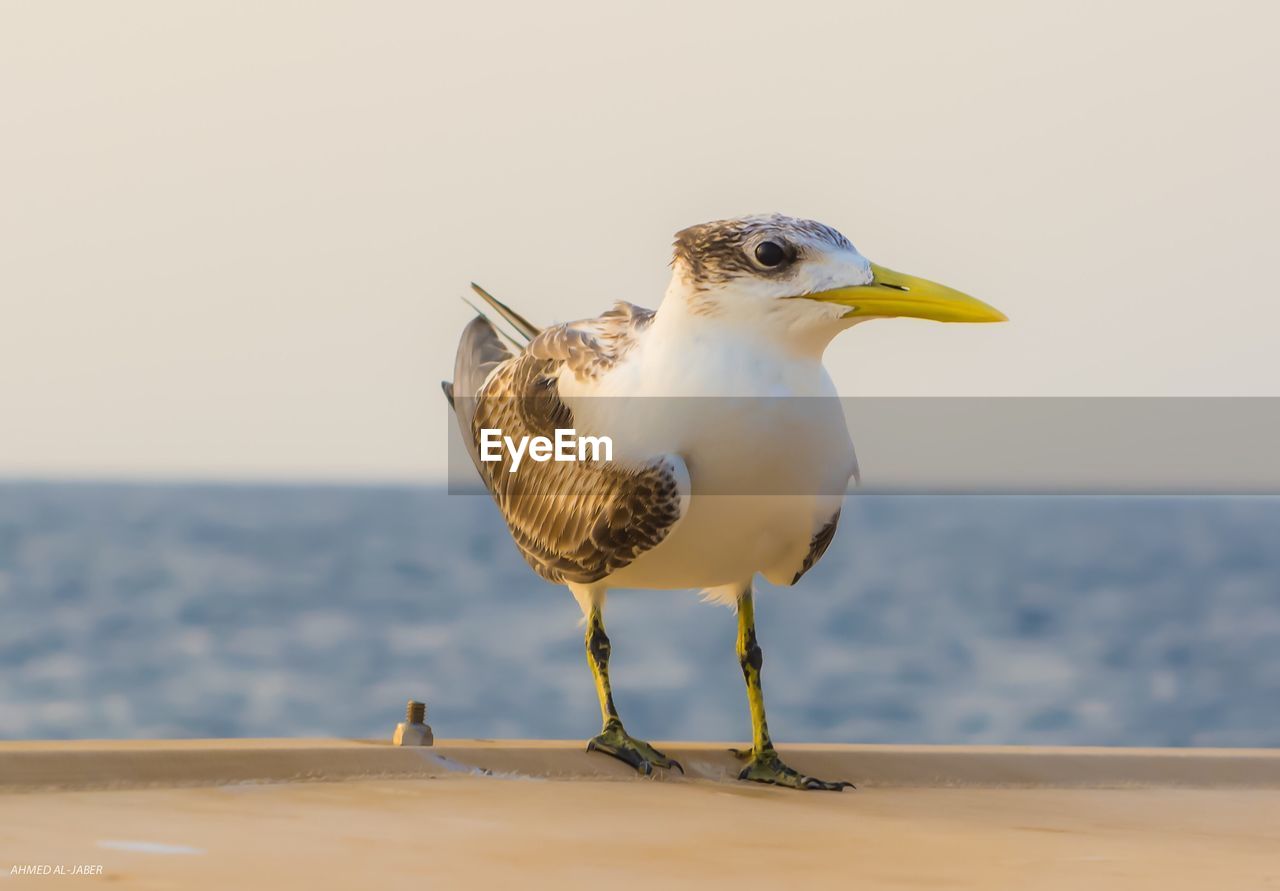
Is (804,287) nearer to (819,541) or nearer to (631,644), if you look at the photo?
(819,541)

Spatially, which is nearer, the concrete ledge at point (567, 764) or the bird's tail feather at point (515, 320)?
the concrete ledge at point (567, 764)

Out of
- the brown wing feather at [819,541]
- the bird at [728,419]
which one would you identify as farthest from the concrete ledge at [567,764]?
the brown wing feather at [819,541]

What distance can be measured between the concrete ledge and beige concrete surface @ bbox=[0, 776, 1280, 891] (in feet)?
0.28

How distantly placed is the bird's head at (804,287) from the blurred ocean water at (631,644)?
3296 millimetres

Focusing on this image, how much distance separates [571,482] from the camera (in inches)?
233

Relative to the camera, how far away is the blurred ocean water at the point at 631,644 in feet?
70.9

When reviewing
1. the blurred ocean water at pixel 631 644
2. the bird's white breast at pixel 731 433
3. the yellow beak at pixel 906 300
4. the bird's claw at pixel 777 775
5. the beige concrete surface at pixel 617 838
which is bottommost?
the blurred ocean water at pixel 631 644

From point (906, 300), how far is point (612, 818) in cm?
181

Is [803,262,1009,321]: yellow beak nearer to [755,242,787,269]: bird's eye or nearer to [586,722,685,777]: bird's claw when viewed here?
[755,242,787,269]: bird's eye

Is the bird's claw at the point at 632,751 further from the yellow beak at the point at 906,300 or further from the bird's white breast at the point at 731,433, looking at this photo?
the yellow beak at the point at 906,300

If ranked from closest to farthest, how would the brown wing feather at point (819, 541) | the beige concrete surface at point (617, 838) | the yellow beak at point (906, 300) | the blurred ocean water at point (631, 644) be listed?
the beige concrete surface at point (617, 838), the yellow beak at point (906, 300), the brown wing feather at point (819, 541), the blurred ocean water at point (631, 644)

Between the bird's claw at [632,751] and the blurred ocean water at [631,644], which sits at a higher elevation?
the bird's claw at [632,751]

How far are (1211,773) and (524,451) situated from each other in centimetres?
235

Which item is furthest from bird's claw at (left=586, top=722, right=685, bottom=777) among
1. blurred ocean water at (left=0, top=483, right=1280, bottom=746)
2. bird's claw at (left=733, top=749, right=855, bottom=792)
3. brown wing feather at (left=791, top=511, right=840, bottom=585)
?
blurred ocean water at (left=0, top=483, right=1280, bottom=746)
